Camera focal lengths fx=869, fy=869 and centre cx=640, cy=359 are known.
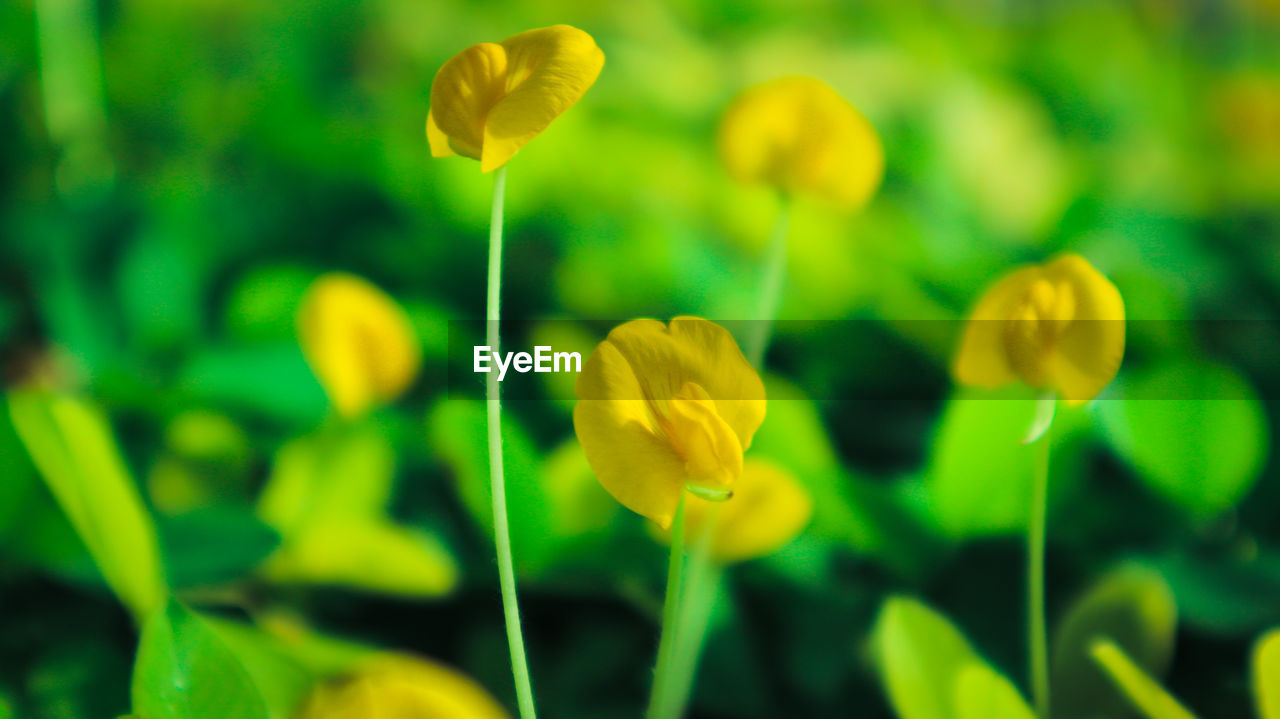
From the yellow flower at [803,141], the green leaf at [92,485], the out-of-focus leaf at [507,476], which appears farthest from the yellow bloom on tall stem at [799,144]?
the green leaf at [92,485]

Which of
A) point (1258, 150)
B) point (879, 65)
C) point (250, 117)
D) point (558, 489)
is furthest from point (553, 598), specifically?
point (1258, 150)

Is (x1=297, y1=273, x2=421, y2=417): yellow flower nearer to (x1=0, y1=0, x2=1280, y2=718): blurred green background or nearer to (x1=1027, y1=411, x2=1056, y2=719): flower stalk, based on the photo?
(x1=0, y1=0, x2=1280, y2=718): blurred green background

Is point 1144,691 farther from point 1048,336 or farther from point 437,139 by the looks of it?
point 437,139

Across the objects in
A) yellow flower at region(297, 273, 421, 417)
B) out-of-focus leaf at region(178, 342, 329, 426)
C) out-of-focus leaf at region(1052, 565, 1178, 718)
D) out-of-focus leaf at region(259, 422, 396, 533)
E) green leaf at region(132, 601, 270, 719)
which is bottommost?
out-of-focus leaf at region(1052, 565, 1178, 718)

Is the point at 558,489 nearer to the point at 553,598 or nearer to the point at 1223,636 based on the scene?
the point at 553,598

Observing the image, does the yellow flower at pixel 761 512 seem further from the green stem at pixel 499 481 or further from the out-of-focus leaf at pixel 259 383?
the out-of-focus leaf at pixel 259 383

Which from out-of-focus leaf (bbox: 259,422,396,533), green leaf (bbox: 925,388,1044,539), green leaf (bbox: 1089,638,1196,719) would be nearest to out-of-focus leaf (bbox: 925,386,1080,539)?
green leaf (bbox: 925,388,1044,539)
